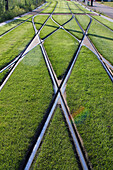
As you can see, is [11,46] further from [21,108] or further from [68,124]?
[68,124]

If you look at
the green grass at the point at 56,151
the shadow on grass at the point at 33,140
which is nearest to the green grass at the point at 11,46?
the shadow on grass at the point at 33,140

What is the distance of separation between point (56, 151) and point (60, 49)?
5159mm

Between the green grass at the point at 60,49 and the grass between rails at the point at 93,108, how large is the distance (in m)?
0.53

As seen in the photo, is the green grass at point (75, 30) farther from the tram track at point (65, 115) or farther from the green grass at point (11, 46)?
the tram track at point (65, 115)

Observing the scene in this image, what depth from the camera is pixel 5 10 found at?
16.2 m

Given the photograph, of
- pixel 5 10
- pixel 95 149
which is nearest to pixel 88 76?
pixel 95 149

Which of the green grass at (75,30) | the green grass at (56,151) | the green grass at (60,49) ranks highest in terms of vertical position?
the green grass at (75,30)

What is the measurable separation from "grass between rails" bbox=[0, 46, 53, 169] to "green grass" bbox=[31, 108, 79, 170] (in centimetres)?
31

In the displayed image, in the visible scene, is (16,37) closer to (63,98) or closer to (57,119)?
(63,98)

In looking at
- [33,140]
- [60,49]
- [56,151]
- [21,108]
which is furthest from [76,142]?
[60,49]

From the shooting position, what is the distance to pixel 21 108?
327cm

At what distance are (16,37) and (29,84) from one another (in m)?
5.48

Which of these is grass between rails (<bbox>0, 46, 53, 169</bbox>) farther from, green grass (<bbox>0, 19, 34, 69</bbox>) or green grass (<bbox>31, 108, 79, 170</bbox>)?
green grass (<bbox>0, 19, 34, 69</bbox>)

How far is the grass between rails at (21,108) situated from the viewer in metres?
2.43
